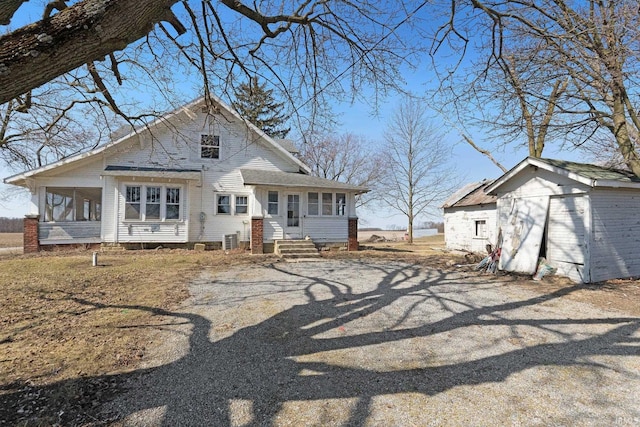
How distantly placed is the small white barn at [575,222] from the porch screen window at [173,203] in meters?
13.3

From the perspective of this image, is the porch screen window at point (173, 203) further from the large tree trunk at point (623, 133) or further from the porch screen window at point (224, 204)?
the large tree trunk at point (623, 133)

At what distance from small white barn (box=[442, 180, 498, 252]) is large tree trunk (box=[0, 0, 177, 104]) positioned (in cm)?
1656

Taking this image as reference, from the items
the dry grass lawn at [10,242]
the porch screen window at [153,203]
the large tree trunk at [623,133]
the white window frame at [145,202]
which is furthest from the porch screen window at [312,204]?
the dry grass lawn at [10,242]

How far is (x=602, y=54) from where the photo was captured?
7.61 metres

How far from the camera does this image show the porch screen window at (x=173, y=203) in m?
14.7

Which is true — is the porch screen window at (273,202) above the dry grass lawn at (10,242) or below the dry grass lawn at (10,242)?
above

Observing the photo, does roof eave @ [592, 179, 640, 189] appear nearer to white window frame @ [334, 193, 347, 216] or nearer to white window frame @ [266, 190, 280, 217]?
white window frame @ [334, 193, 347, 216]

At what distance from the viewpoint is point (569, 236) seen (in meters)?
8.84

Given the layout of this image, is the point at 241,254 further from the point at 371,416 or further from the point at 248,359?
the point at 371,416

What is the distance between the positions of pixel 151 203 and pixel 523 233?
574 inches

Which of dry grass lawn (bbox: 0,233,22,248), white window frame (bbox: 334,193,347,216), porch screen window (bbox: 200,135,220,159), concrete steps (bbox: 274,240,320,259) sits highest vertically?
porch screen window (bbox: 200,135,220,159)

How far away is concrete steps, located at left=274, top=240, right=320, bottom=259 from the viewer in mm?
12820

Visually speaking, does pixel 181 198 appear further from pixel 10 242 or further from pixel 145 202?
pixel 10 242

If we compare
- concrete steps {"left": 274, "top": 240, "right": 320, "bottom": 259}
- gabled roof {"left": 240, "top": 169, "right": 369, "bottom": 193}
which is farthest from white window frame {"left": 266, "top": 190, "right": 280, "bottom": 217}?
concrete steps {"left": 274, "top": 240, "right": 320, "bottom": 259}
